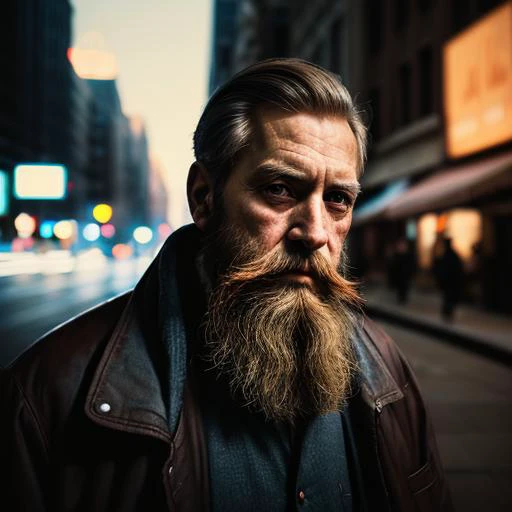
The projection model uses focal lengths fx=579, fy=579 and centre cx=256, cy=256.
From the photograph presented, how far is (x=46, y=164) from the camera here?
1.99 metres

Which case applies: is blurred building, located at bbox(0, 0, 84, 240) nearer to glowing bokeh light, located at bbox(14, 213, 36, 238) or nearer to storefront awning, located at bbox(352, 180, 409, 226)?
glowing bokeh light, located at bbox(14, 213, 36, 238)

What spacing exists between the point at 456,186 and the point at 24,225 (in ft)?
46.7

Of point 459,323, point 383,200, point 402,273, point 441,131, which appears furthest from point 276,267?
point 383,200

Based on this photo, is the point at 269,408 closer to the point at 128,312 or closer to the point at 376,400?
the point at 376,400

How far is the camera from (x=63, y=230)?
2.34m

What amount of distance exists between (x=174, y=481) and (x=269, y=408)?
334 millimetres

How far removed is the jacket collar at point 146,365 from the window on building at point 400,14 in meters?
23.8

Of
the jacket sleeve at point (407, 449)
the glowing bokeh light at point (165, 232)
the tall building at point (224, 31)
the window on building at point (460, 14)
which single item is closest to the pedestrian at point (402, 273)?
the window on building at point (460, 14)

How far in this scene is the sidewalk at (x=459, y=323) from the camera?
9711mm

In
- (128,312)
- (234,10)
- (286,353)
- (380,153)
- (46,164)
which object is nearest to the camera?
(128,312)

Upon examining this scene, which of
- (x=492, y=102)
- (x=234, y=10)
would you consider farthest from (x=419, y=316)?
(x=234, y=10)

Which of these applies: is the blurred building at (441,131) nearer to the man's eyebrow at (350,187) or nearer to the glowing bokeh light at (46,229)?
the glowing bokeh light at (46,229)

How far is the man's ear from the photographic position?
170cm

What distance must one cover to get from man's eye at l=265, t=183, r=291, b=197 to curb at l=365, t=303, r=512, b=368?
323 inches
